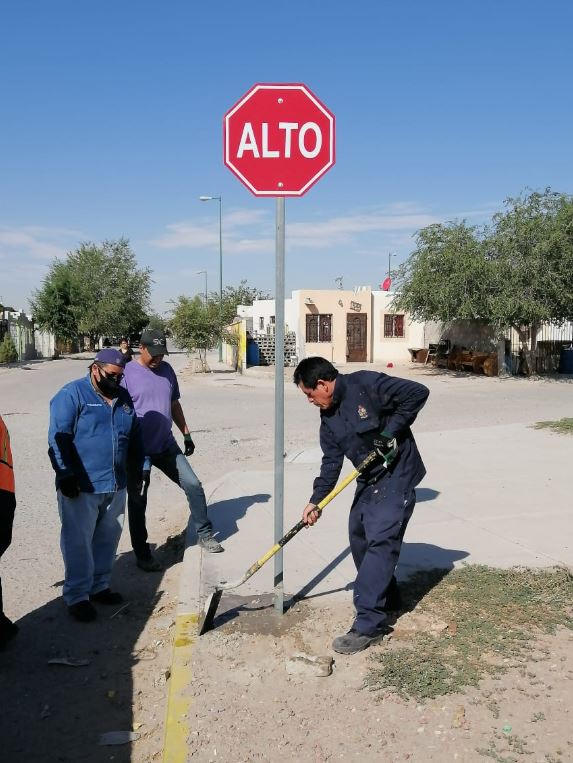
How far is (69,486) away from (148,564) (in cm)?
147

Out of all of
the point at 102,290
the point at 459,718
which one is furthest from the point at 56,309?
the point at 459,718

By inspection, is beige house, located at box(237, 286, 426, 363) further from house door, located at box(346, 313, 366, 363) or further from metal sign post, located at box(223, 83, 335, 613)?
metal sign post, located at box(223, 83, 335, 613)

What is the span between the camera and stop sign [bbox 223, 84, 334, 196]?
3758 millimetres

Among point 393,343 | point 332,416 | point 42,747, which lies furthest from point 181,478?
point 393,343

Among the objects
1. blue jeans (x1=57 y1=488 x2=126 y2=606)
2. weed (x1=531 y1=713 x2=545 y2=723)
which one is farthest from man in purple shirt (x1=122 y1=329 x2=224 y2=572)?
weed (x1=531 y1=713 x2=545 y2=723)

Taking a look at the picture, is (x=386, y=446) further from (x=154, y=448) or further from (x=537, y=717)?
(x=154, y=448)

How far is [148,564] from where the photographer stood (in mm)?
5348

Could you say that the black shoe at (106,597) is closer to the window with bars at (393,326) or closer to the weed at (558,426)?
the weed at (558,426)

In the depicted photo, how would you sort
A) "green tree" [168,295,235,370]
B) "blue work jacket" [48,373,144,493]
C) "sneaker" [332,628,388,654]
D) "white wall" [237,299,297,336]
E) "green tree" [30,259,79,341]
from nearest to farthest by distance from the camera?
"sneaker" [332,628,388,654]
"blue work jacket" [48,373,144,493]
"green tree" [168,295,235,370]
"white wall" [237,299,297,336]
"green tree" [30,259,79,341]

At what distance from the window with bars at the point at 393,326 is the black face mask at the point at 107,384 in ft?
100

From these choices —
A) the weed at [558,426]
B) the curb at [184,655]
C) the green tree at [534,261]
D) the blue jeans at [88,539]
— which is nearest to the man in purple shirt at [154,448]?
the curb at [184,655]

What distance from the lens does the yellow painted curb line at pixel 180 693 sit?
2906 millimetres

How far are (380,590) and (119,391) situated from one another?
2.07 meters

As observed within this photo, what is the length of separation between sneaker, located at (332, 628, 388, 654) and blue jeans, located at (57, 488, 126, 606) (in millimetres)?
1720
